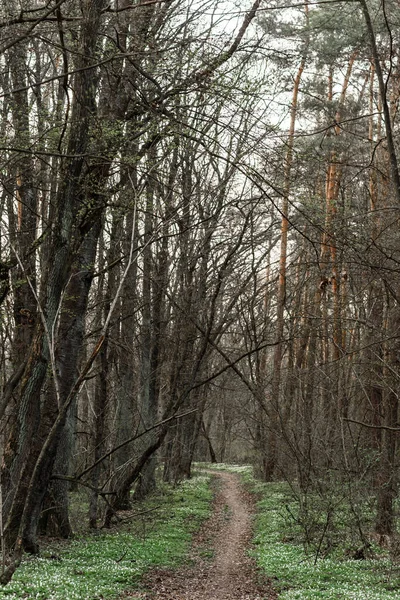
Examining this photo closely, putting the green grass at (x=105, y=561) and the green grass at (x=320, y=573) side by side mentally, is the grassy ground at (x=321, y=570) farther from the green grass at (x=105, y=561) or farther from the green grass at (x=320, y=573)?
the green grass at (x=105, y=561)

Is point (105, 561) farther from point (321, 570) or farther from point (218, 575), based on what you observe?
point (321, 570)

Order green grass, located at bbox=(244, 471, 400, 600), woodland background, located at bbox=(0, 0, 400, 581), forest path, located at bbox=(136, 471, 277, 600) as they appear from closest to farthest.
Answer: woodland background, located at bbox=(0, 0, 400, 581), green grass, located at bbox=(244, 471, 400, 600), forest path, located at bbox=(136, 471, 277, 600)

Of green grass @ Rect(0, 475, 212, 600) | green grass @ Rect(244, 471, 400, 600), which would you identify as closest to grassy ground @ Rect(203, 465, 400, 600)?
green grass @ Rect(244, 471, 400, 600)

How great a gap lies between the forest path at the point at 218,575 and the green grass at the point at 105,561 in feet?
1.31

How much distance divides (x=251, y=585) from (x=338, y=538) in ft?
12.9

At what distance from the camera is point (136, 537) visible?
1491cm

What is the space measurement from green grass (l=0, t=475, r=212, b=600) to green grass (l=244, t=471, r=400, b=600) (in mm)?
2097

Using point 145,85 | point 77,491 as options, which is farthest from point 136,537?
point 77,491

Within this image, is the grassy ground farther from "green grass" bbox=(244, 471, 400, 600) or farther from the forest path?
the forest path

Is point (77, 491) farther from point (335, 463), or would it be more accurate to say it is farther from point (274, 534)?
point (335, 463)

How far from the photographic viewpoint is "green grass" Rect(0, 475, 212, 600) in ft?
29.0

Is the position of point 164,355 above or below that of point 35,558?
above

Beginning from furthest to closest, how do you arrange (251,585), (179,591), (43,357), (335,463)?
(335,463) < (251,585) < (179,591) < (43,357)

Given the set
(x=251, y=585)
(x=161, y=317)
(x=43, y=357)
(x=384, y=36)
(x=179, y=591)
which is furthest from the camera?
(x=161, y=317)
